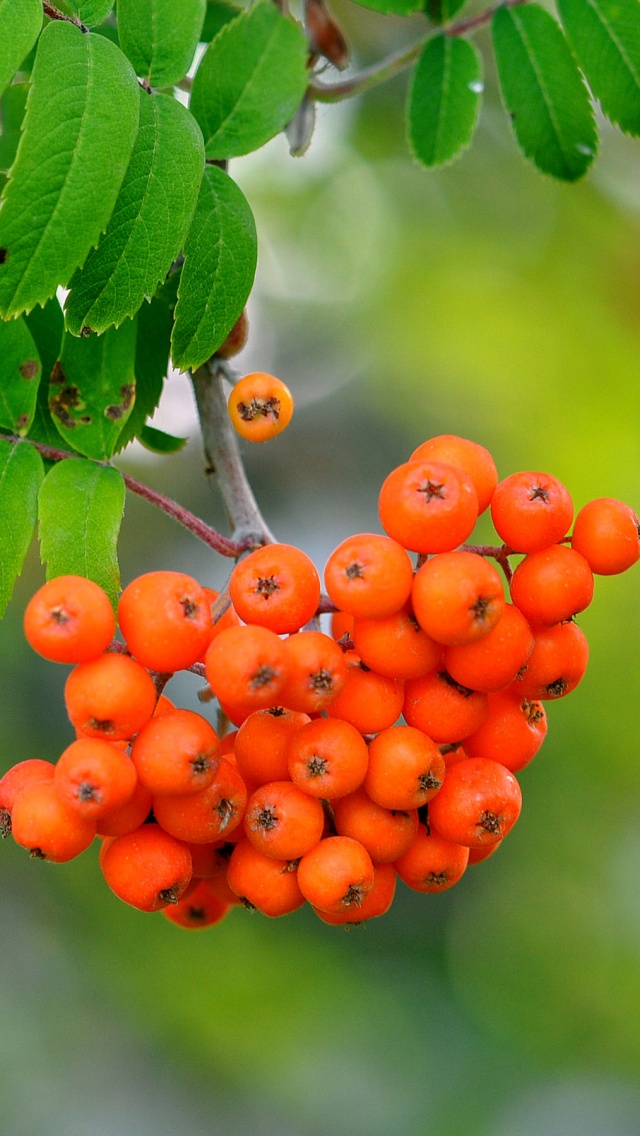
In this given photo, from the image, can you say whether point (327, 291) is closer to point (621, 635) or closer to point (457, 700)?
point (621, 635)

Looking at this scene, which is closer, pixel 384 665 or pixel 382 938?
pixel 384 665

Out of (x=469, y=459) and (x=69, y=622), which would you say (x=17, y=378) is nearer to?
(x=69, y=622)

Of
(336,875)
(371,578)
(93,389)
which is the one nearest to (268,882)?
(336,875)

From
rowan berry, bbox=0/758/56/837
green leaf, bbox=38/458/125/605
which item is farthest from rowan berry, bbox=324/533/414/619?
rowan berry, bbox=0/758/56/837

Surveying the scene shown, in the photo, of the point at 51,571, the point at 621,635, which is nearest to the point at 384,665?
the point at 51,571

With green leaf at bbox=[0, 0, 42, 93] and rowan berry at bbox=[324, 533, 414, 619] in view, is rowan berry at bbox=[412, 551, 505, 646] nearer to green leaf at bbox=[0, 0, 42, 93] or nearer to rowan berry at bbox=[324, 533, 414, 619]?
rowan berry at bbox=[324, 533, 414, 619]
